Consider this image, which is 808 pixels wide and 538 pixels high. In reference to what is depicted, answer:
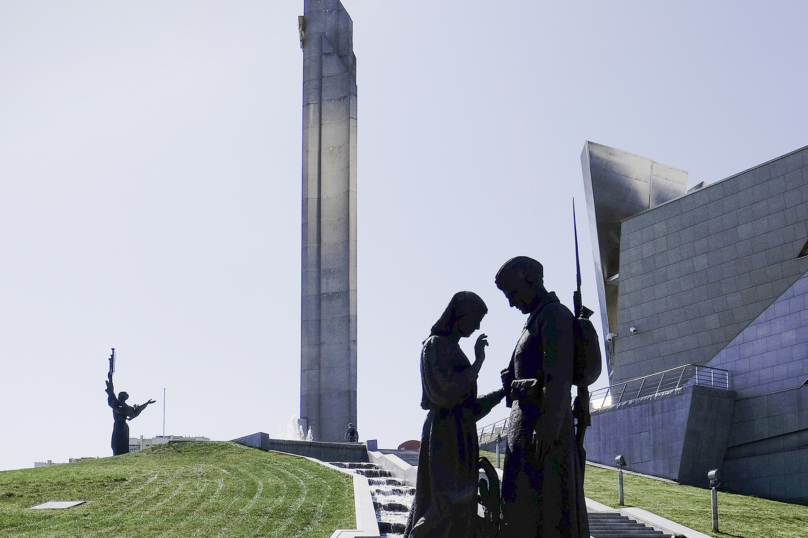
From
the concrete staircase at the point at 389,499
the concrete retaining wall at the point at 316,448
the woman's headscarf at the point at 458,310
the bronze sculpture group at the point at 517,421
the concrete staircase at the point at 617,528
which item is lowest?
the concrete staircase at the point at 617,528

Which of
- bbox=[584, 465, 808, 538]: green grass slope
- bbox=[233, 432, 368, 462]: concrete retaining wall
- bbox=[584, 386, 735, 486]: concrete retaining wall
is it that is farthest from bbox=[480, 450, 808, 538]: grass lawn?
bbox=[233, 432, 368, 462]: concrete retaining wall

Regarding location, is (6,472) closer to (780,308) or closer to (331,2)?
(780,308)

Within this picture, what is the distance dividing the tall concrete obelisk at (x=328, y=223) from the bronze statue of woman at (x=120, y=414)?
11.3 m

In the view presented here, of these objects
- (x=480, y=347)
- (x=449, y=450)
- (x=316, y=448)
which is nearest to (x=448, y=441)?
(x=449, y=450)

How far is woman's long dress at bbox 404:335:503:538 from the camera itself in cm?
693

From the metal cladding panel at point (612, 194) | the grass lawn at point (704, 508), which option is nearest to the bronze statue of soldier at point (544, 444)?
the grass lawn at point (704, 508)

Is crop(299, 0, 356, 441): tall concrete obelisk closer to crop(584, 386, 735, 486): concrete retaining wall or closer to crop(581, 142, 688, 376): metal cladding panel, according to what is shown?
crop(581, 142, 688, 376): metal cladding panel

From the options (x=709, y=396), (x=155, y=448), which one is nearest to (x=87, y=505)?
(x=155, y=448)

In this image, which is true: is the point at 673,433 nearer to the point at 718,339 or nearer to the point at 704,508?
the point at 718,339

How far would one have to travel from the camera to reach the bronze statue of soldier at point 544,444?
20.5 feet

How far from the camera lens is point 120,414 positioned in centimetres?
2680

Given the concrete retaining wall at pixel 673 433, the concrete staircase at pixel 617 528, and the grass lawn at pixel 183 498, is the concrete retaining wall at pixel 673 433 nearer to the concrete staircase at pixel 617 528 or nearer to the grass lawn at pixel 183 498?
the grass lawn at pixel 183 498

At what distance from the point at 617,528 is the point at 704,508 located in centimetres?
330

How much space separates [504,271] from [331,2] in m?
37.3
